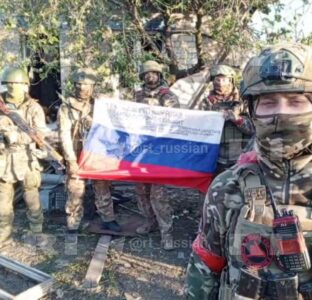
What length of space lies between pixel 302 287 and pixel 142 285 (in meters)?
2.90

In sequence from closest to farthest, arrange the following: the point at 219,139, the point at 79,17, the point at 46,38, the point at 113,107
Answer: the point at 219,139 < the point at 113,107 < the point at 79,17 < the point at 46,38

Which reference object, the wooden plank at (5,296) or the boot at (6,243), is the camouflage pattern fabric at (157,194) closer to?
the boot at (6,243)

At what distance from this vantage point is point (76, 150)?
17.1ft

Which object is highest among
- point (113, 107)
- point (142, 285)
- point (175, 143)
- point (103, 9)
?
point (103, 9)

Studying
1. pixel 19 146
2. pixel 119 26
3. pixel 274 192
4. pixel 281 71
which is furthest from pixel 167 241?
pixel 119 26

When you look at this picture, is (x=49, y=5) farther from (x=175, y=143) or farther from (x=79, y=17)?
(x=175, y=143)

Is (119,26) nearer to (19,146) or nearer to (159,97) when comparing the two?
(159,97)

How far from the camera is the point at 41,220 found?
5.32 metres

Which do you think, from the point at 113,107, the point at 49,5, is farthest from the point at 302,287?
the point at 49,5

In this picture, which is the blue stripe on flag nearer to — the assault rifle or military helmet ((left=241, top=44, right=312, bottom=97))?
the assault rifle

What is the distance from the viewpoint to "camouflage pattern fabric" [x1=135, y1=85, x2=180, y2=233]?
4957 millimetres

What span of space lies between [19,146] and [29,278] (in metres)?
1.51

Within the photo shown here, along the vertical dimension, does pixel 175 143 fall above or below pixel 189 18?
below

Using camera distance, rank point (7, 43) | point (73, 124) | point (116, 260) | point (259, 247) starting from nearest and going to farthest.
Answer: point (259, 247)
point (116, 260)
point (73, 124)
point (7, 43)
